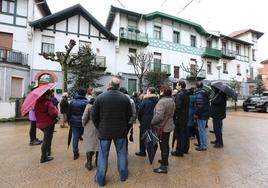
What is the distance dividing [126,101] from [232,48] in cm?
2992

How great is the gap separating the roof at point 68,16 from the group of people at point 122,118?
43.1 ft

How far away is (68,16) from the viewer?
18.0 metres

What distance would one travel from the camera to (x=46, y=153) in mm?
4848

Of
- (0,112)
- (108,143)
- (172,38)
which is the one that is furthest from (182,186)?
(172,38)

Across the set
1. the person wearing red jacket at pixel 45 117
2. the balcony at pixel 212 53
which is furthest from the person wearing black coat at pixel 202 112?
the balcony at pixel 212 53

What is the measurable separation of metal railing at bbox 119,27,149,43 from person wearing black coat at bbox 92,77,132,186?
56.2 ft

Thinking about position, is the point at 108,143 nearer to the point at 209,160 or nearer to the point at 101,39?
the point at 209,160

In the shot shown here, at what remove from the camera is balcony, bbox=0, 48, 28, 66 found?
579 inches

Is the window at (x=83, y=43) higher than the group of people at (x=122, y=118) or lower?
higher

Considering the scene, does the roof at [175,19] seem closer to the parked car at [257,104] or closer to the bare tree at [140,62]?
the bare tree at [140,62]

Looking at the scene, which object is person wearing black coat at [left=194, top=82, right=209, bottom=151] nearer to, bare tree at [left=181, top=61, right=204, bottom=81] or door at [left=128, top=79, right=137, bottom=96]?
door at [left=128, top=79, right=137, bottom=96]

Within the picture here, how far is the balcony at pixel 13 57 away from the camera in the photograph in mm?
14719

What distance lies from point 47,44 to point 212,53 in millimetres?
19292

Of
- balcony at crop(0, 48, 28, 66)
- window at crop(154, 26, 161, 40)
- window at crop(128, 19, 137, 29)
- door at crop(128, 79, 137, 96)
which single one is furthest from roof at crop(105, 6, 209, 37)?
balcony at crop(0, 48, 28, 66)
